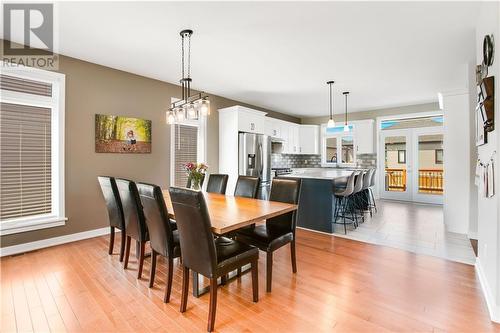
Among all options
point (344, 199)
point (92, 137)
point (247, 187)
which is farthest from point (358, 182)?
point (92, 137)

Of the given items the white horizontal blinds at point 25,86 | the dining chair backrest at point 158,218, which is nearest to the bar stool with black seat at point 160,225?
the dining chair backrest at point 158,218

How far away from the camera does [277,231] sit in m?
2.57

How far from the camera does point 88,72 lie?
11.9ft

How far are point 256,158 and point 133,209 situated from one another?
327cm

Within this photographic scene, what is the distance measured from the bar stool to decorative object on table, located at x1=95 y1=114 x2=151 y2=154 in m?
3.28

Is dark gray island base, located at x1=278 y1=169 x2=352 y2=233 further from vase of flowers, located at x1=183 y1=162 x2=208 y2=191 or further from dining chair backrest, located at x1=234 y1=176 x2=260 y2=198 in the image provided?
vase of flowers, located at x1=183 y1=162 x2=208 y2=191

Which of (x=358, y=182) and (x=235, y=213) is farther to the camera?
(x=358, y=182)

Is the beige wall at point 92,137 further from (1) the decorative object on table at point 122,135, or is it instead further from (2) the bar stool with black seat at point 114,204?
(2) the bar stool with black seat at point 114,204

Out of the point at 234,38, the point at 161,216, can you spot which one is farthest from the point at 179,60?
the point at 161,216

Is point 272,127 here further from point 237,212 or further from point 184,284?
point 184,284

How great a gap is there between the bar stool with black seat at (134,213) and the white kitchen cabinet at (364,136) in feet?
21.0

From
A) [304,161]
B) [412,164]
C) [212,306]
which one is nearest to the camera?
[212,306]

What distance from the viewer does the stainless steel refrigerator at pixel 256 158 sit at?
16.8 feet

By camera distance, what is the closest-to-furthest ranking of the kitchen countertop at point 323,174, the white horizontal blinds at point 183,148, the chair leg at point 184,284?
the chair leg at point 184,284 → the kitchen countertop at point 323,174 → the white horizontal blinds at point 183,148
